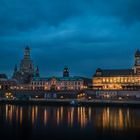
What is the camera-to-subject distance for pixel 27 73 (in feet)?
595

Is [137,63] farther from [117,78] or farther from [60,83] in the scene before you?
[60,83]

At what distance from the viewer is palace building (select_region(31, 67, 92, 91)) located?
482ft

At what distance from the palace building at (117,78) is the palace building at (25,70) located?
38678 mm

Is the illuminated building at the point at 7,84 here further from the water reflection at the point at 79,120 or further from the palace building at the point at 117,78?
the water reflection at the point at 79,120

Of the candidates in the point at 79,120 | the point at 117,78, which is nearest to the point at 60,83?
the point at 117,78

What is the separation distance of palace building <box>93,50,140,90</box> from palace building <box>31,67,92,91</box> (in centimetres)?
573

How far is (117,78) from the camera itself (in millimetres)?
142000

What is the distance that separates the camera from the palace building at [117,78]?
455 feet

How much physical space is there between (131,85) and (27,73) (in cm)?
6354

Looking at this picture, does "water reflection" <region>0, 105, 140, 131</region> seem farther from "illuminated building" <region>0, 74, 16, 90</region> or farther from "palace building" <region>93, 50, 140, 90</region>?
"illuminated building" <region>0, 74, 16, 90</region>

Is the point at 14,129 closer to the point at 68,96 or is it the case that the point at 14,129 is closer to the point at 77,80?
the point at 68,96

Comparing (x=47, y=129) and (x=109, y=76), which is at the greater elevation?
(x=109, y=76)

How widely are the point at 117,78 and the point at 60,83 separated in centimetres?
2404

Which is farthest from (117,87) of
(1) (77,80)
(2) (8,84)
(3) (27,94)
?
(2) (8,84)
